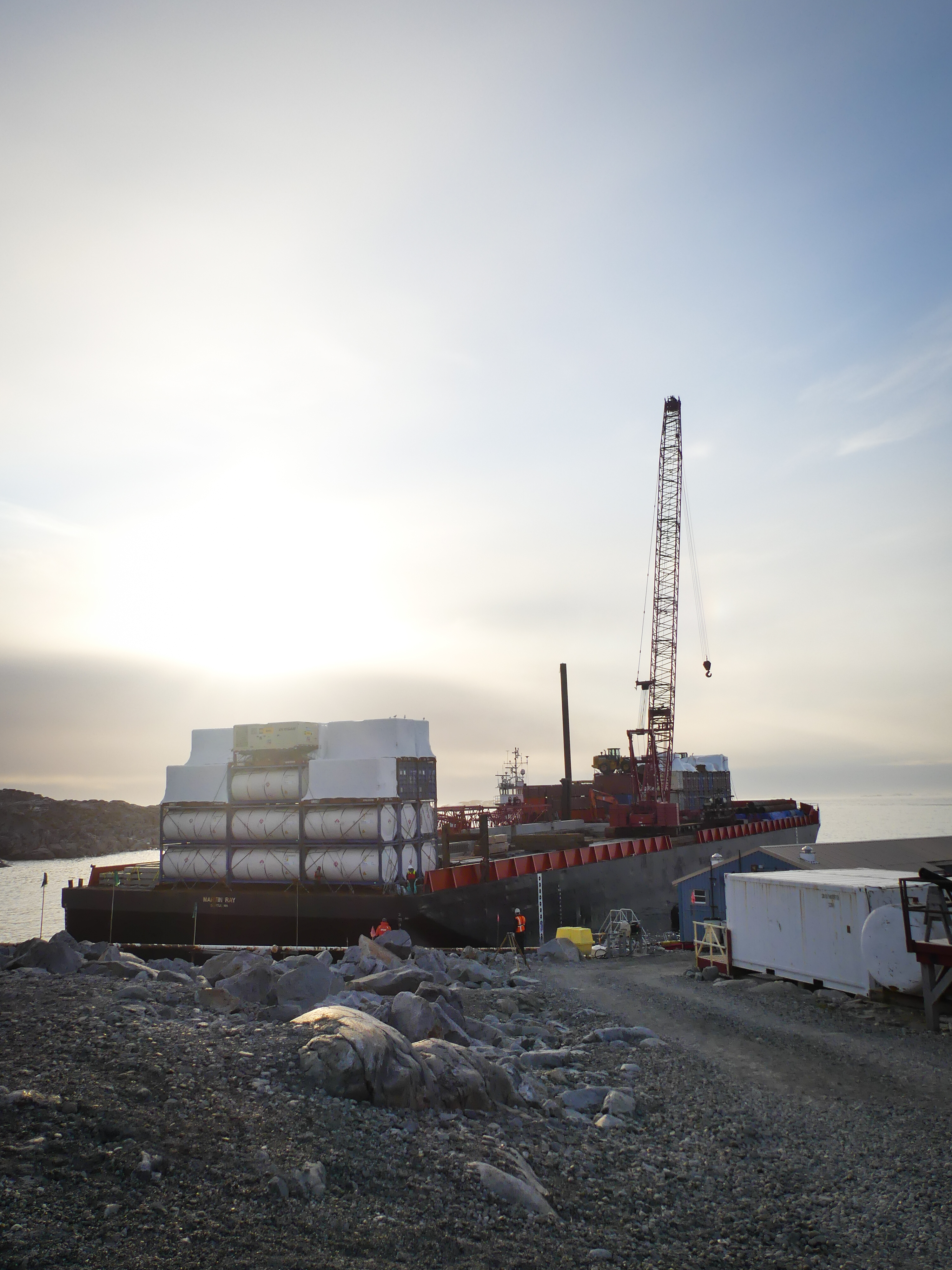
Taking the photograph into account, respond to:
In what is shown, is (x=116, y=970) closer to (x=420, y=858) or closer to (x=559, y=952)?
(x=559, y=952)

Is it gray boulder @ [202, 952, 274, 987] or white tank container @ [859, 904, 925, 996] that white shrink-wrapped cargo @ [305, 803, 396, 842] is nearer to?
gray boulder @ [202, 952, 274, 987]

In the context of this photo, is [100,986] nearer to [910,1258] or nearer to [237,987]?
[237,987]

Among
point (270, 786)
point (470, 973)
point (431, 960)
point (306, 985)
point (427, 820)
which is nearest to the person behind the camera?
point (306, 985)

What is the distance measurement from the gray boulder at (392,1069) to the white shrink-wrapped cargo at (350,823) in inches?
732

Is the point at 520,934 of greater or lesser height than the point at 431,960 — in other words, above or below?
below

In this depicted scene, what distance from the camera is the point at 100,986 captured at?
14391 mm

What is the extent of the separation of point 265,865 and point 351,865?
4.03 metres

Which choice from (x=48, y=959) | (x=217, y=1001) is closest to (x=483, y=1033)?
(x=217, y=1001)

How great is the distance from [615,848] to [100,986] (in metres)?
36.7

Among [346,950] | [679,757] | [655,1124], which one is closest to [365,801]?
[346,950]

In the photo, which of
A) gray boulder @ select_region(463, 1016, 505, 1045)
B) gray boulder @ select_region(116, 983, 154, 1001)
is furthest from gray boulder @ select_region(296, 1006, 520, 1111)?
gray boulder @ select_region(116, 983, 154, 1001)

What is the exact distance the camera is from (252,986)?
52.5 ft

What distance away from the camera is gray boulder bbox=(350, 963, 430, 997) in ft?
55.1

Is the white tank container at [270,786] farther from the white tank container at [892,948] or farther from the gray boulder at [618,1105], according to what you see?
the gray boulder at [618,1105]
